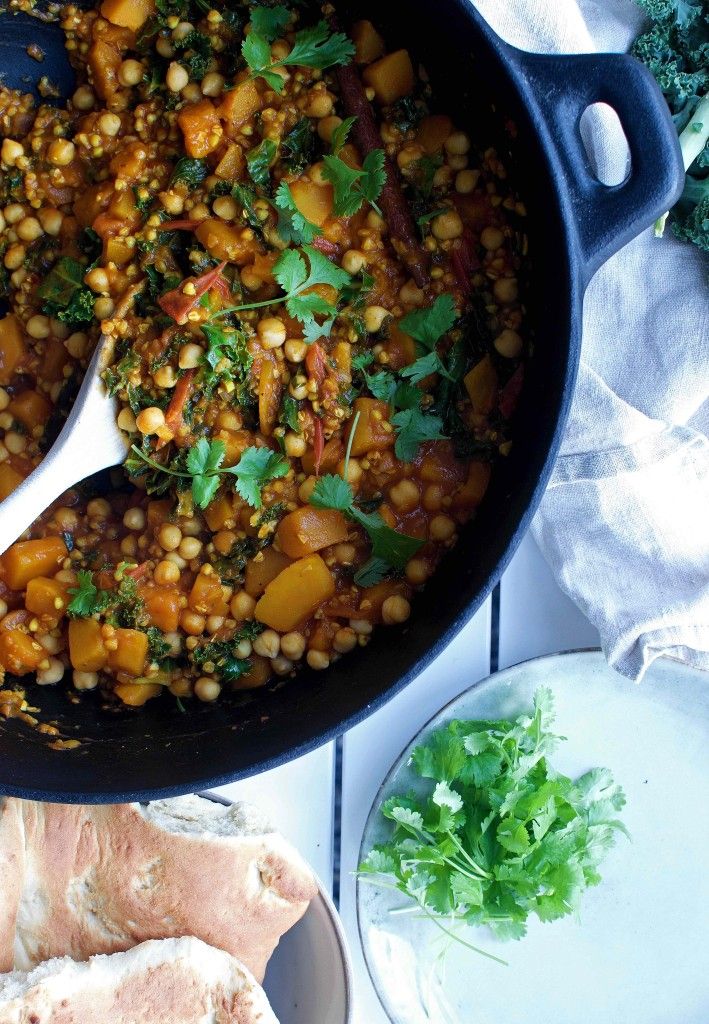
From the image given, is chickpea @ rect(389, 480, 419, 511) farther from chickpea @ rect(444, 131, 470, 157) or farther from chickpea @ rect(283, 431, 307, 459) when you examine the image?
chickpea @ rect(444, 131, 470, 157)

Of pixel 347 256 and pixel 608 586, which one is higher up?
pixel 347 256

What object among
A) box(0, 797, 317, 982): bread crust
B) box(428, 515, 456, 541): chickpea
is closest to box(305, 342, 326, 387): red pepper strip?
box(428, 515, 456, 541): chickpea

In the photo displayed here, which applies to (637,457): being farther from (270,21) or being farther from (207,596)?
(270,21)

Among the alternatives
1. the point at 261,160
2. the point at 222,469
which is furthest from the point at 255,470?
the point at 261,160

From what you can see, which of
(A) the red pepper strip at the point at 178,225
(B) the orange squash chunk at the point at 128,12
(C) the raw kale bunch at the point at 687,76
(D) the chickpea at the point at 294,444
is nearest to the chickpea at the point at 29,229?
(A) the red pepper strip at the point at 178,225

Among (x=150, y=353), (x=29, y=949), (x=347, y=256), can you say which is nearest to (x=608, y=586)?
(x=347, y=256)

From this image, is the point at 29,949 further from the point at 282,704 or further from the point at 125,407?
the point at 125,407
